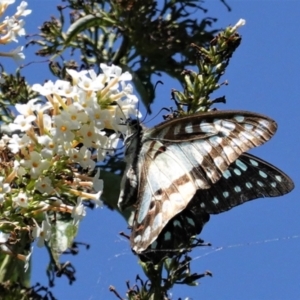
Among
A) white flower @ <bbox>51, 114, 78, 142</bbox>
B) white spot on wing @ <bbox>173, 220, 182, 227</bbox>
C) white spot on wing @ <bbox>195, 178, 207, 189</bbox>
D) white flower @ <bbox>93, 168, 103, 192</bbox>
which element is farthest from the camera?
white spot on wing @ <bbox>173, 220, 182, 227</bbox>

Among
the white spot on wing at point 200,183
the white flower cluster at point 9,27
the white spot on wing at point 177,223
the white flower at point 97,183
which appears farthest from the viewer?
the white spot on wing at point 177,223

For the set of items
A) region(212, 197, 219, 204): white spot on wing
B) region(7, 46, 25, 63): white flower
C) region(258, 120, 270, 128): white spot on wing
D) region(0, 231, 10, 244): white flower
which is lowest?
region(0, 231, 10, 244): white flower

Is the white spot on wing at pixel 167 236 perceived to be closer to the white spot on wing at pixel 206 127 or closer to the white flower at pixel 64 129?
the white spot on wing at pixel 206 127

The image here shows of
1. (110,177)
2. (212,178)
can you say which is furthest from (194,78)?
(110,177)

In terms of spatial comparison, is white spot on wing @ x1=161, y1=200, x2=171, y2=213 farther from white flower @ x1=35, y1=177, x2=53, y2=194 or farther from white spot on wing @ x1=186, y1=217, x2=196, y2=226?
white flower @ x1=35, y1=177, x2=53, y2=194

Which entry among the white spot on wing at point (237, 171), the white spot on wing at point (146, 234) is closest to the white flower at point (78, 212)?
the white spot on wing at point (146, 234)

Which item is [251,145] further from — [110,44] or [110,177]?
[110,44]

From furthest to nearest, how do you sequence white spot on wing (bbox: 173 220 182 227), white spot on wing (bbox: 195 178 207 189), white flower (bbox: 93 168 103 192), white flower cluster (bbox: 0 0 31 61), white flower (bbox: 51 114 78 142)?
white spot on wing (bbox: 173 220 182 227)
white spot on wing (bbox: 195 178 207 189)
white flower cluster (bbox: 0 0 31 61)
white flower (bbox: 93 168 103 192)
white flower (bbox: 51 114 78 142)

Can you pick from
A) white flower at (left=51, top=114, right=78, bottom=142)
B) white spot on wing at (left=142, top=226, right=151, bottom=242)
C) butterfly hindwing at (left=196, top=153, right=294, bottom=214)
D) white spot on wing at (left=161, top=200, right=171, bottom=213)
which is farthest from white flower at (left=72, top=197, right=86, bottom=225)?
butterfly hindwing at (left=196, top=153, right=294, bottom=214)
